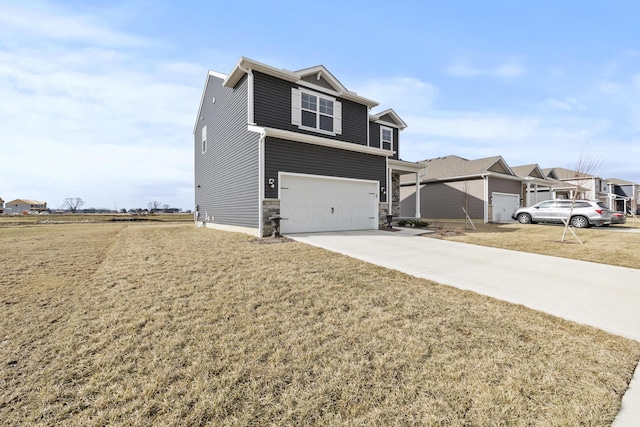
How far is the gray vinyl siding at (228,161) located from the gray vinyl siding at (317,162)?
2.10 feet

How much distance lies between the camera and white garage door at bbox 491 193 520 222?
19.0 meters

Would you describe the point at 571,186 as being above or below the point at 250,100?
below

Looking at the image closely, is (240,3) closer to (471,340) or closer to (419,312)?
(419,312)

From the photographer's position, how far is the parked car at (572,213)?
46.7 ft

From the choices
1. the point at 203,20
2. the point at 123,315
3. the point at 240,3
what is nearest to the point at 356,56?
the point at 240,3

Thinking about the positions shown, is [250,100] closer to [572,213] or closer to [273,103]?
[273,103]

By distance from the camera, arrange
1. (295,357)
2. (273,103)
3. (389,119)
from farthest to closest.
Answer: (389,119), (273,103), (295,357)

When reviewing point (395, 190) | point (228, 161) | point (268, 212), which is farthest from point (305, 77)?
point (395, 190)

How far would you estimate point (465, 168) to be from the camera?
19.9m

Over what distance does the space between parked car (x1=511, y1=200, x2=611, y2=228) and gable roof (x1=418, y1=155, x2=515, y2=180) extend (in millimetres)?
3623

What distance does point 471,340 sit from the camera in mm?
2969

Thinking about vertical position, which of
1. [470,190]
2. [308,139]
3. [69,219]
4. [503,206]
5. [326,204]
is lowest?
[69,219]

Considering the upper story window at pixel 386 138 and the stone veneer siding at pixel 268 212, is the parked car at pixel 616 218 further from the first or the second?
the stone veneer siding at pixel 268 212

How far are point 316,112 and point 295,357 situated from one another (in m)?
11.2
